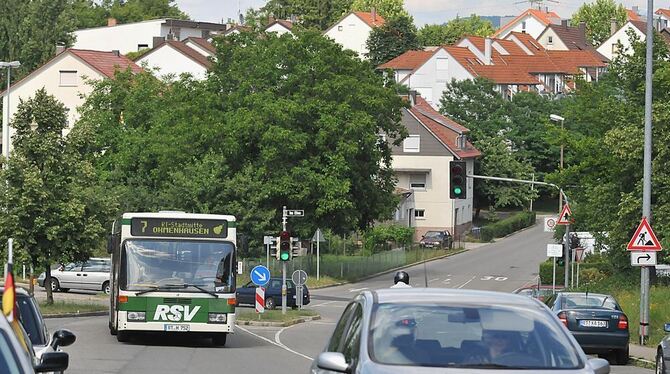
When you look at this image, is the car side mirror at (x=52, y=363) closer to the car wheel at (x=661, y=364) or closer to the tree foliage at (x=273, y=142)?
the car wheel at (x=661, y=364)

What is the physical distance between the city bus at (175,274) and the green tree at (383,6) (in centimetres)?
14501

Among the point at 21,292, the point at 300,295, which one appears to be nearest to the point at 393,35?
the point at 300,295

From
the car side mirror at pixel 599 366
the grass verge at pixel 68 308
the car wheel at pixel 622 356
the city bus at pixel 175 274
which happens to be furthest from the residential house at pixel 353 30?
the car side mirror at pixel 599 366

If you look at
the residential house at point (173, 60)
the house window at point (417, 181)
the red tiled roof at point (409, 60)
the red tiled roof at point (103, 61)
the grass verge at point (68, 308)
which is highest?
the red tiled roof at point (409, 60)

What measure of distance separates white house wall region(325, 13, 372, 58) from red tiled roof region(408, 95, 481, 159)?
4705cm

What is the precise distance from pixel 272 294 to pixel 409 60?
264 feet

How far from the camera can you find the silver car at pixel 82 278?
53.4 metres

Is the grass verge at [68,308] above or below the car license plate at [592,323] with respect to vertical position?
below

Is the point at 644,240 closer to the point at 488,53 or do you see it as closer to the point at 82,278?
the point at 82,278

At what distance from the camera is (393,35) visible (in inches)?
5458

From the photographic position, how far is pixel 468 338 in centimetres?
868

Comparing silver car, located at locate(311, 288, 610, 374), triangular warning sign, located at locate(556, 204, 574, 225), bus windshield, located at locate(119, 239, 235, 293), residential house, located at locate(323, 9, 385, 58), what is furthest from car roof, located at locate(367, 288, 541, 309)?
residential house, located at locate(323, 9, 385, 58)

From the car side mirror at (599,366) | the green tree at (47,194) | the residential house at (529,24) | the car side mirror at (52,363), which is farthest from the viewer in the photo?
the residential house at (529,24)

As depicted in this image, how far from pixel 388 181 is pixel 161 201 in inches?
491
